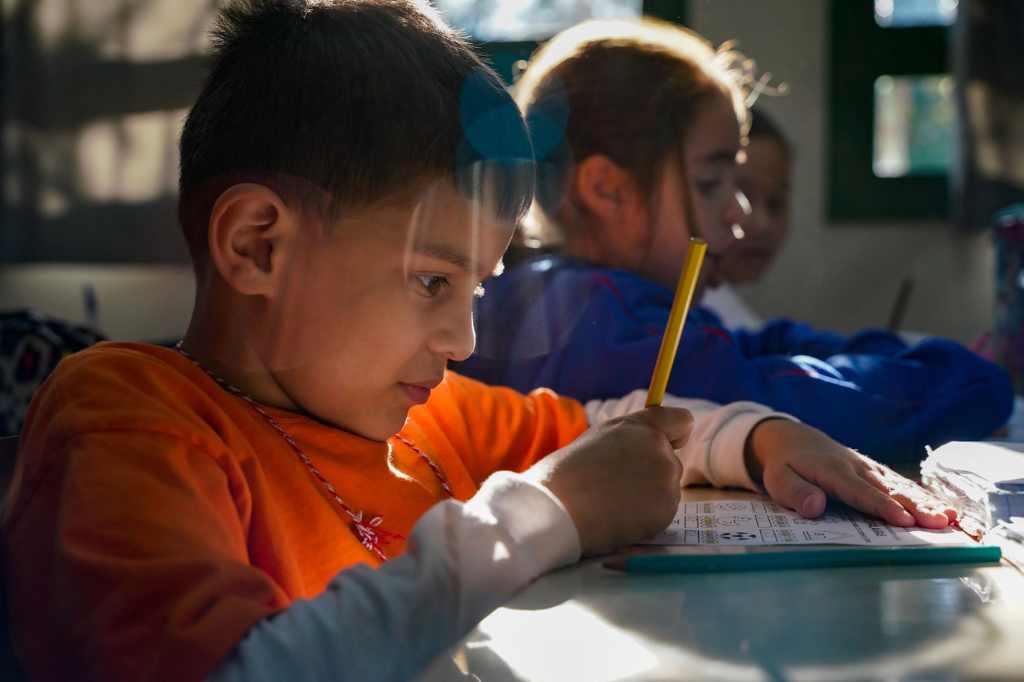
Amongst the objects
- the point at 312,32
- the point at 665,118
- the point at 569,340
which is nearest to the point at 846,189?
the point at 665,118

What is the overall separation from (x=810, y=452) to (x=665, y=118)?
1.80 feet

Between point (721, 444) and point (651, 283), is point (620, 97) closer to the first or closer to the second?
point (651, 283)

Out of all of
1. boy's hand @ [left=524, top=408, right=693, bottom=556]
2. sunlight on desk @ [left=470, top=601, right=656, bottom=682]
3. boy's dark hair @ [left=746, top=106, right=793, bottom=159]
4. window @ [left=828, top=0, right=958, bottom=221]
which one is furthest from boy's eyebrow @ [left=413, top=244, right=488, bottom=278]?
window @ [left=828, top=0, right=958, bottom=221]

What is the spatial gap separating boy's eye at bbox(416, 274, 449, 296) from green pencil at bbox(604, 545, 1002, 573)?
22cm

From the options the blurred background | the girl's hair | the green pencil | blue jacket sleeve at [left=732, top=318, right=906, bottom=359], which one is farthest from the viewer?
the blurred background

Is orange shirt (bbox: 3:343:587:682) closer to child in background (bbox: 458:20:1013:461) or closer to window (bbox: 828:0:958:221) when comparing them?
child in background (bbox: 458:20:1013:461)

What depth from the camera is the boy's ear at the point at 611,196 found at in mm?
1073

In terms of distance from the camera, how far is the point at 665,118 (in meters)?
1.06

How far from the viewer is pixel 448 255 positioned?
58 cm

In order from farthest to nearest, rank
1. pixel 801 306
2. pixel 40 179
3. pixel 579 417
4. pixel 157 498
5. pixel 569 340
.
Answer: pixel 801 306, pixel 40 179, pixel 569 340, pixel 579 417, pixel 157 498

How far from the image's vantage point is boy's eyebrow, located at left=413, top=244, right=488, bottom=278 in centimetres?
57

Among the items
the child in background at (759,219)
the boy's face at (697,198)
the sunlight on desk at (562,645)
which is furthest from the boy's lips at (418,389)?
the child in background at (759,219)

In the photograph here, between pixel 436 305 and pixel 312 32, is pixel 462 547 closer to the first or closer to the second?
pixel 436 305

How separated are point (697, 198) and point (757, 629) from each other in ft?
2.60
